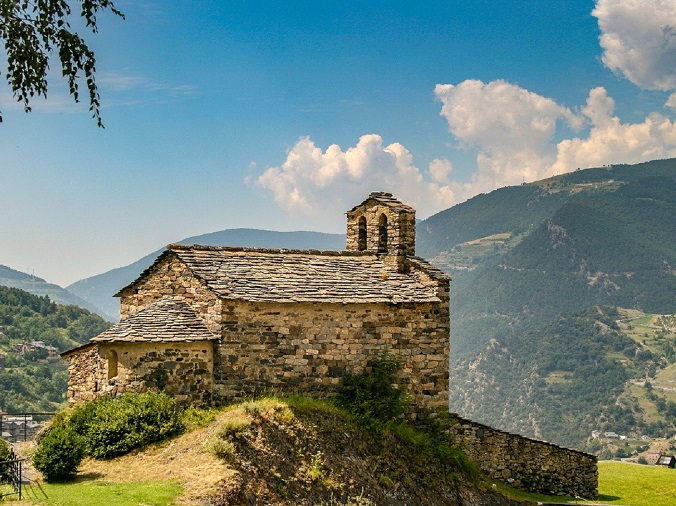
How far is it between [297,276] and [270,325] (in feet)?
7.59

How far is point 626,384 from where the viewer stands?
173125mm

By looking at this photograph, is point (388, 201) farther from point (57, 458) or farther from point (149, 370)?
point (57, 458)

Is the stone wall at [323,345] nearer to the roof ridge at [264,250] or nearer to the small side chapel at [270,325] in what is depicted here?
the small side chapel at [270,325]

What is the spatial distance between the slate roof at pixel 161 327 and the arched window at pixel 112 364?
51 centimetres

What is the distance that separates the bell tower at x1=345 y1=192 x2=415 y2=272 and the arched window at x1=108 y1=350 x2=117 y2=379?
9877mm

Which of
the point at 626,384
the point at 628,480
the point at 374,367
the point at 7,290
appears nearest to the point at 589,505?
the point at 628,480

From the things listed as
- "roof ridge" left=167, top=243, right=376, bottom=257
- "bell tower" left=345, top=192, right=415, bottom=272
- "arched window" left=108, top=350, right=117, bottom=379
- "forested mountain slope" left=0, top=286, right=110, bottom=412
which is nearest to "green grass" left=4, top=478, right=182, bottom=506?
"arched window" left=108, top=350, right=117, bottom=379

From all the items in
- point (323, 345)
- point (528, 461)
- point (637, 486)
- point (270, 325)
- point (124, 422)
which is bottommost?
point (637, 486)

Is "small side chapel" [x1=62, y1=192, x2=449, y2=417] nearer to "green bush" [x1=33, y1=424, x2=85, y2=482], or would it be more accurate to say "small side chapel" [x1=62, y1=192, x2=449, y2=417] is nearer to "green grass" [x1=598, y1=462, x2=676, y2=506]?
"green bush" [x1=33, y1=424, x2=85, y2=482]

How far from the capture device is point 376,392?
2438cm

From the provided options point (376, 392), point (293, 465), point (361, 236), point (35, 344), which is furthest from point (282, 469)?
point (35, 344)

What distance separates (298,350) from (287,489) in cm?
526

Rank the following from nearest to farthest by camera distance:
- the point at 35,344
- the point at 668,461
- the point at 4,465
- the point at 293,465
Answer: the point at 4,465 < the point at 293,465 < the point at 668,461 < the point at 35,344

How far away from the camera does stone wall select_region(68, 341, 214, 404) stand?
21359 mm
